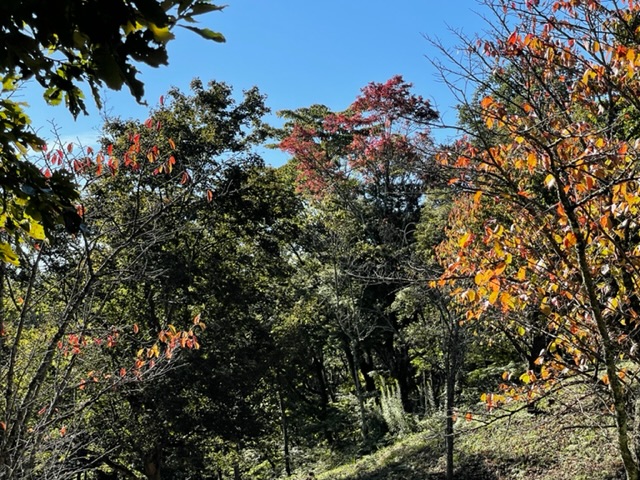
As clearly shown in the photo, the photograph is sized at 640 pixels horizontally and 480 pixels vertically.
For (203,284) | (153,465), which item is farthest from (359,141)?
(153,465)

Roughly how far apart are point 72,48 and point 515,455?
761cm

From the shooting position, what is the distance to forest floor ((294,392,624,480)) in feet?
19.2

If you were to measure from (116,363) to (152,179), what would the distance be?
3558 mm

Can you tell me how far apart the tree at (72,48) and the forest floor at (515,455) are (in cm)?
458

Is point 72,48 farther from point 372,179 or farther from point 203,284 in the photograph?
point 372,179

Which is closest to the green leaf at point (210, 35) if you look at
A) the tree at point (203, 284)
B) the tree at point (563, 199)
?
the tree at point (563, 199)

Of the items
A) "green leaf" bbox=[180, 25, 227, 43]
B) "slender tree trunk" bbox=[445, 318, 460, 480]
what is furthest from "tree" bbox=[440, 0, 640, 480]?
"slender tree trunk" bbox=[445, 318, 460, 480]

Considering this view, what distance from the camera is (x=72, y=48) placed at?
3.85 ft

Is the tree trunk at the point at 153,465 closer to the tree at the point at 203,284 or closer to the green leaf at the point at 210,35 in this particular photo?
the tree at the point at 203,284

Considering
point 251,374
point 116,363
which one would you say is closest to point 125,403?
point 116,363

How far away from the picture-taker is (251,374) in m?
9.61

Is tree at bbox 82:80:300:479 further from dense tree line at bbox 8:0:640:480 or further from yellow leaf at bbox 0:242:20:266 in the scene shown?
yellow leaf at bbox 0:242:20:266

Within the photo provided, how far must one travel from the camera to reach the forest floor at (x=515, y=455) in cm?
585

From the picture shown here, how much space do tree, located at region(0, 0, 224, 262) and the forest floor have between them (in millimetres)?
4584
